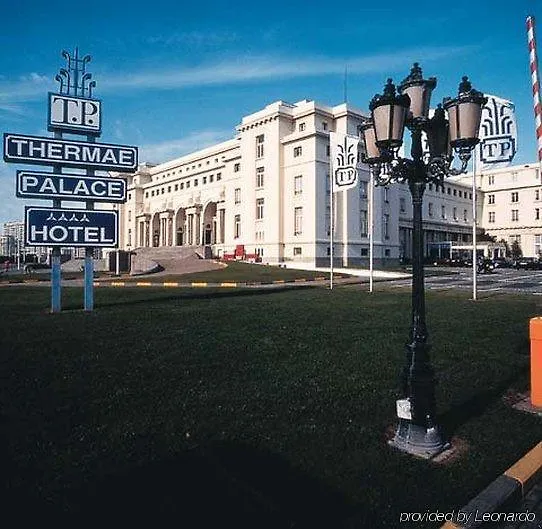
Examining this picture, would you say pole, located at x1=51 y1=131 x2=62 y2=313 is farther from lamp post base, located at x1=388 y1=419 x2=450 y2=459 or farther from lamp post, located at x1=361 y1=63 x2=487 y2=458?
lamp post base, located at x1=388 y1=419 x2=450 y2=459

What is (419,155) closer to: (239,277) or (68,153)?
(68,153)

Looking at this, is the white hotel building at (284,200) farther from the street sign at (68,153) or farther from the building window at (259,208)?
the street sign at (68,153)

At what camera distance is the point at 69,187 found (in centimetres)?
1458

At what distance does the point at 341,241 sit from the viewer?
165 ft

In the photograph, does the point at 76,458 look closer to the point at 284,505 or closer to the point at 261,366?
the point at 284,505

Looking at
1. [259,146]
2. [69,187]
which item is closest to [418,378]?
[69,187]

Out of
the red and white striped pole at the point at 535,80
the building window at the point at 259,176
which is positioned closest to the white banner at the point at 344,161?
the red and white striped pole at the point at 535,80

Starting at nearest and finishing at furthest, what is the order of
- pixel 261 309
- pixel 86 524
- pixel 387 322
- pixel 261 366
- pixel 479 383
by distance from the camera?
1. pixel 86 524
2. pixel 479 383
3. pixel 261 366
4. pixel 387 322
5. pixel 261 309

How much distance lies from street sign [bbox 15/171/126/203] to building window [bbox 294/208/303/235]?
3553 cm

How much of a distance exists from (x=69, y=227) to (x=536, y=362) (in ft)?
46.5

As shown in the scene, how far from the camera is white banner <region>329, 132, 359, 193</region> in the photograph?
71.0 ft

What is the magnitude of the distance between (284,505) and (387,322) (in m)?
9.47

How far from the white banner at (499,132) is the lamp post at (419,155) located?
12.5 meters

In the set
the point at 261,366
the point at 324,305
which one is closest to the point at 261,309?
the point at 324,305
